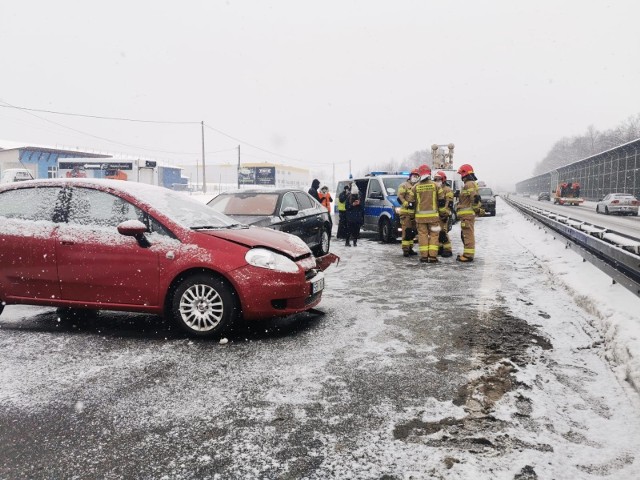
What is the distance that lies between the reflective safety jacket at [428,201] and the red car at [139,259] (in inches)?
199

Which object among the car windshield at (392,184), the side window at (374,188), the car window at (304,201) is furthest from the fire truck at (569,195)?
the car window at (304,201)

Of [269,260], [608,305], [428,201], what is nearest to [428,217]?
[428,201]

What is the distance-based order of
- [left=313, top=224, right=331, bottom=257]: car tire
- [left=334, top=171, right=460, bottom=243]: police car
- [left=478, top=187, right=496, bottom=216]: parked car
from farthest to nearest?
[left=478, top=187, right=496, bottom=216]: parked car < [left=334, top=171, right=460, bottom=243]: police car < [left=313, top=224, right=331, bottom=257]: car tire

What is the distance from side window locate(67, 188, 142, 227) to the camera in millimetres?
4820

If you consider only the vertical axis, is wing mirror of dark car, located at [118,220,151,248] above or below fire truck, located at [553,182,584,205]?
below

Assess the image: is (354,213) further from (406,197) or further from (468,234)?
(468,234)

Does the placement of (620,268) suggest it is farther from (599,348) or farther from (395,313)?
(395,313)

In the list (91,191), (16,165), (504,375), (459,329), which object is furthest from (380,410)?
(16,165)

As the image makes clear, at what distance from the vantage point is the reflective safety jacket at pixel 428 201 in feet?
31.7

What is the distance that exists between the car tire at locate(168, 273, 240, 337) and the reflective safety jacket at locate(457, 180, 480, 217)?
647cm

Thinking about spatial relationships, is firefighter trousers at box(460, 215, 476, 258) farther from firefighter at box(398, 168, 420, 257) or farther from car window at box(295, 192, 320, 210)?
car window at box(295, 192, 320, 210)

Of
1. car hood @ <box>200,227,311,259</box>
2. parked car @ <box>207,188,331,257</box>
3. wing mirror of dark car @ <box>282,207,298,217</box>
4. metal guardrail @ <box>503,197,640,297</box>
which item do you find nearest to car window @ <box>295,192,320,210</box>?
parked car @ <box>207,188,331,257</box>

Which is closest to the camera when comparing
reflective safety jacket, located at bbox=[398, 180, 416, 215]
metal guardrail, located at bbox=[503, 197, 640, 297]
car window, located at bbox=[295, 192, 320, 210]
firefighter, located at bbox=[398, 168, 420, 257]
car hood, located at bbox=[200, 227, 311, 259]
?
car hood, located at bbox=[200, 227, 311, 259]

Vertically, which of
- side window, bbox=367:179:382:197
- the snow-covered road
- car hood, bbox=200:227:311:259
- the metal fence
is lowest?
the snow-covered road
